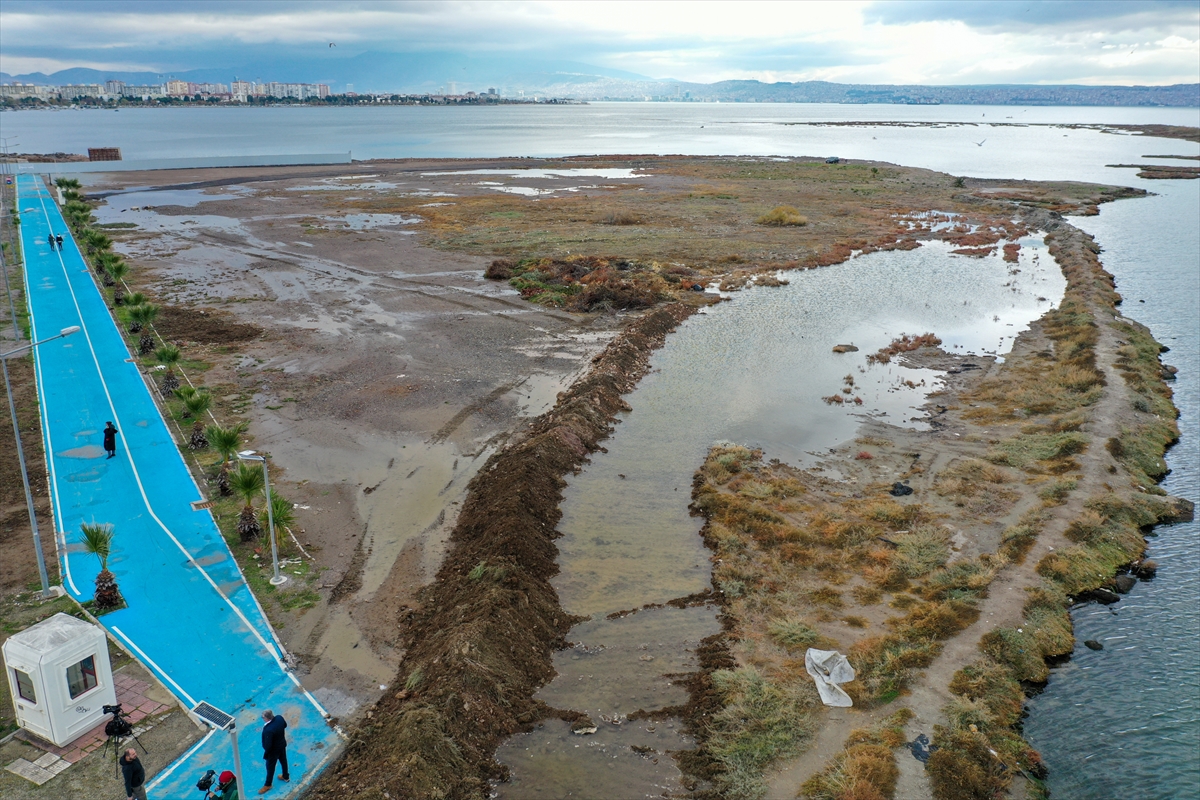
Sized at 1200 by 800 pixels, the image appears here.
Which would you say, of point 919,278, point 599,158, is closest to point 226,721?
point 919,278

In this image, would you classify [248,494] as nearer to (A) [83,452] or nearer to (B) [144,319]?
(A) [83,452]

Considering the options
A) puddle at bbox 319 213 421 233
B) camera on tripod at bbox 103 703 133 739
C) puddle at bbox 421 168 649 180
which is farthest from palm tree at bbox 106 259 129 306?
puddle at bbox 421 168 649 180

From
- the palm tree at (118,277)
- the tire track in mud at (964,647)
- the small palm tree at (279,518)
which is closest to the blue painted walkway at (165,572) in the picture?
the small palm tree at (279,518)

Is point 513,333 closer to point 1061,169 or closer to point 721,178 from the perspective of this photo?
point 721,178

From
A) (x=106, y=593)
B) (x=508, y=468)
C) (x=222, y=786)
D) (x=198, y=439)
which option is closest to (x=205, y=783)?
(x=222, y=786)

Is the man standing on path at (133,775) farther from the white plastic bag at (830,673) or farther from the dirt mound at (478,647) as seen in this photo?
the white plastic bag at (830,673)

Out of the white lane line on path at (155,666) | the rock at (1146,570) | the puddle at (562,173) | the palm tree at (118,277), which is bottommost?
the rock at (1146,570)
